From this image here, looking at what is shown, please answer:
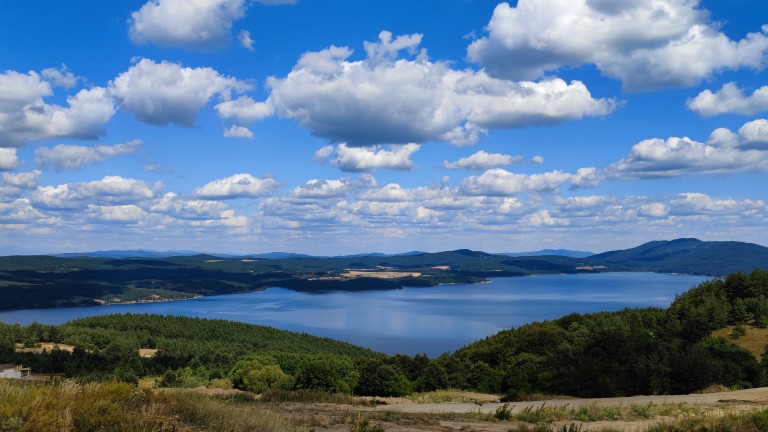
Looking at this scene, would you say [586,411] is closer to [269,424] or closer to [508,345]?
[269,424]

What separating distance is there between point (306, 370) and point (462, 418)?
68.6ft

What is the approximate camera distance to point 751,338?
146 feet

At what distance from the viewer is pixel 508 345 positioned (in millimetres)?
59438

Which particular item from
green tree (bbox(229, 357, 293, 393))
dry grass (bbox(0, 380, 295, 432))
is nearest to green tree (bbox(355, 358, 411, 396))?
green tree (bbox(229, 357, 293, 393))

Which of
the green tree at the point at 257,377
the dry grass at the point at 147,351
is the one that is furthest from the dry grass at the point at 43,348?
the green tree at the point at 257,377

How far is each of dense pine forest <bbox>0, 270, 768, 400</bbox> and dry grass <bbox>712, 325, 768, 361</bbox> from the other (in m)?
0.74

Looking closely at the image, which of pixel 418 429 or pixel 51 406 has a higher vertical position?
pixel 51 406

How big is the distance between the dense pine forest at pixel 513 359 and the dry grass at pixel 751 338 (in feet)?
2.42

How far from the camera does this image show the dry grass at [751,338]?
136 ft

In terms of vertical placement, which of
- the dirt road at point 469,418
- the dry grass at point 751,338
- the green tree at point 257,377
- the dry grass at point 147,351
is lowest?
the dry grass at point 147,351

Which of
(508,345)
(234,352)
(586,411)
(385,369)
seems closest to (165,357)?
(234,352)

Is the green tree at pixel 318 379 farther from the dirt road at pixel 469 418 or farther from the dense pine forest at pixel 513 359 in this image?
the dirt road at pixel 469 418

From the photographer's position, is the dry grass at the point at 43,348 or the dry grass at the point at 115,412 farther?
the dry grass at the point at 43,348

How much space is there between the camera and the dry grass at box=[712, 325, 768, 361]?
4159 cm
